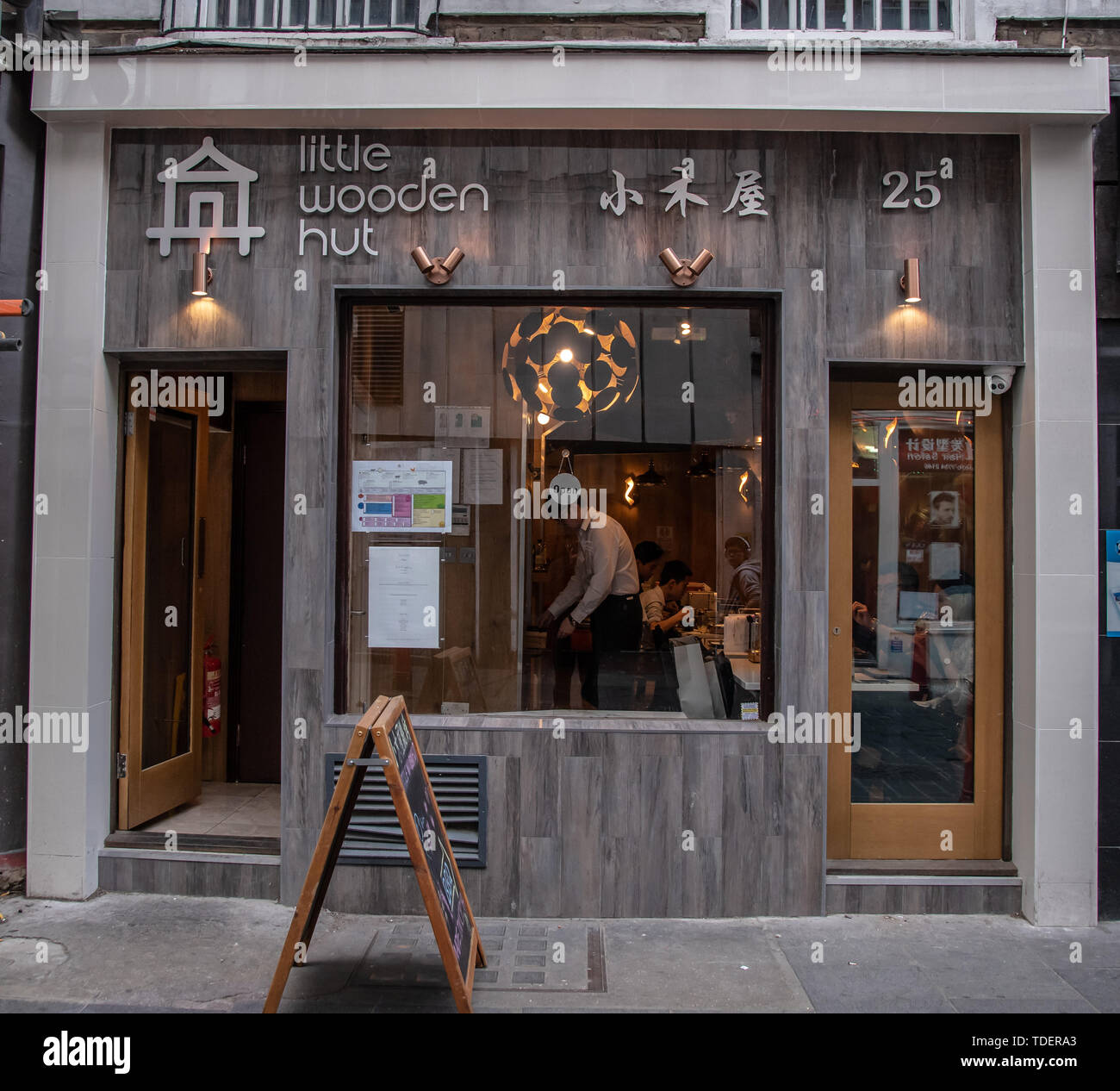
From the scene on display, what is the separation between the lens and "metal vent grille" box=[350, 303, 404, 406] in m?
5.19

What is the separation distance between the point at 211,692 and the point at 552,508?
3.25 m

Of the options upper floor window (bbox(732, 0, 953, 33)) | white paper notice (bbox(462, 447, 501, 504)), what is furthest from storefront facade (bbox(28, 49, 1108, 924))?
upper floor window (bbox(732, 0, 953, 33))

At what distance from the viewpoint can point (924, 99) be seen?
480 centimetres

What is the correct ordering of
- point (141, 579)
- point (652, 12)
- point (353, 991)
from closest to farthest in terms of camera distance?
point (353, 991) < point (652, 12) < point (141, 579)

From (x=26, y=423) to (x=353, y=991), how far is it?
3704 millimetres

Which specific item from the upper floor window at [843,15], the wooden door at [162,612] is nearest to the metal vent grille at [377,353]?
the wooden door at [162,612]

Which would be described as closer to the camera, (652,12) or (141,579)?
(652,12)

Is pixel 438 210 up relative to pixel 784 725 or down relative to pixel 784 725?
up

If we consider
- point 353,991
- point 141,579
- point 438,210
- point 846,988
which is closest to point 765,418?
point 438,210

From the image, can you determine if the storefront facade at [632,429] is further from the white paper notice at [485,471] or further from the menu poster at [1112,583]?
the menu poster at [1112,583]

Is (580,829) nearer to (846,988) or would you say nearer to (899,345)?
(846,988)

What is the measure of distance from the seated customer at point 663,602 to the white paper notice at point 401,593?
4.30ft

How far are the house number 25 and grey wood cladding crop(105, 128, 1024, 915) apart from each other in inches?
2.0

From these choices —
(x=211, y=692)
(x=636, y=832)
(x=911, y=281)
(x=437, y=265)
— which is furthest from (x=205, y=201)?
(x=636, y=832)
